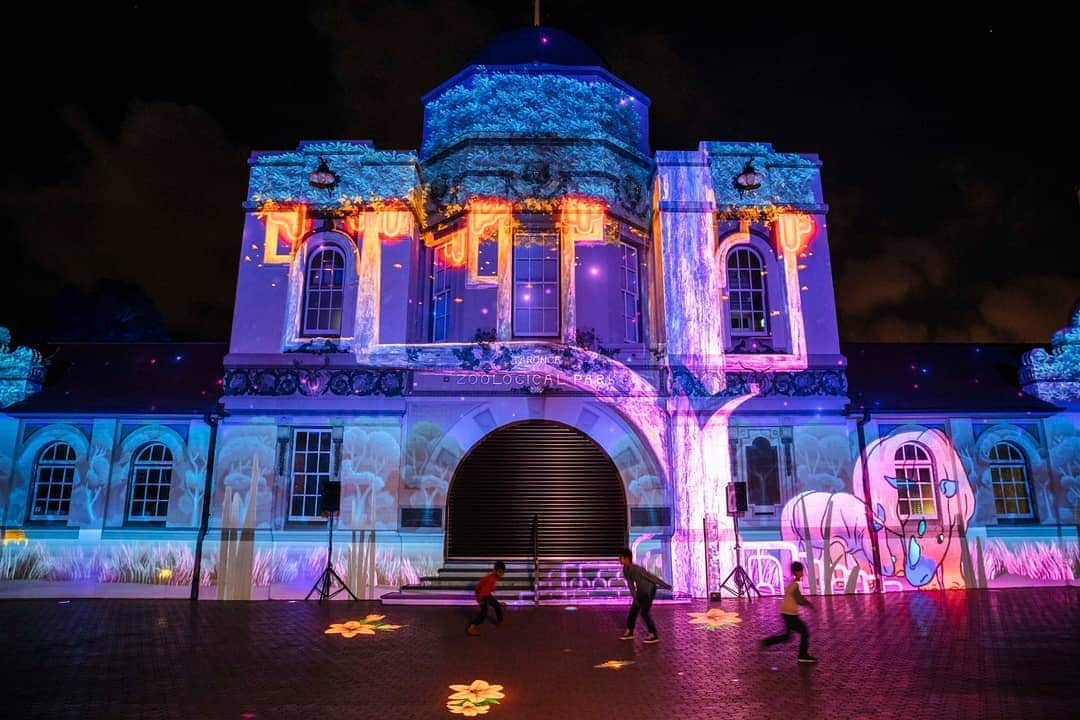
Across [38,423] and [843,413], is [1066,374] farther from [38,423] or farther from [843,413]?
[38,423]

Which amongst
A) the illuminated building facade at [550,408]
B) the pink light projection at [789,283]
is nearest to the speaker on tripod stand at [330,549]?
the illuminated building facade at [550,408]

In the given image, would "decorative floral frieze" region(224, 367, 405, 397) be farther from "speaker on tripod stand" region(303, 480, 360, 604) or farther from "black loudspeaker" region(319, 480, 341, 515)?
"black loudspeaker" region(319, 480, 341, 515)

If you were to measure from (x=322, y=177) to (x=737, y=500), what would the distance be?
12728 mm

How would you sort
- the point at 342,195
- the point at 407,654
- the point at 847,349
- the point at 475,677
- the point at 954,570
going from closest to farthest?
the point at 475,677, the point at 407,654, the point at 954,570, the point at 342,195, the point at 847,349

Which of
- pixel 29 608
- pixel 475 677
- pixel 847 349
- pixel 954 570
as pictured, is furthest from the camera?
pixel 847 349

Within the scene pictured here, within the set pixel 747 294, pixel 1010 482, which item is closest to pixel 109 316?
pixel 747 294

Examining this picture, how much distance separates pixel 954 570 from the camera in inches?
606

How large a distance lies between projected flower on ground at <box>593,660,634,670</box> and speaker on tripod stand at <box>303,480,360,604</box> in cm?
754

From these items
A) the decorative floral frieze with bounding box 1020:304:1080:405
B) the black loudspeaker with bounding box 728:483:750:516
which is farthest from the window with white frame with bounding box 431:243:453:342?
the decorative floral frieze with bounding box 1020:304:1080:405

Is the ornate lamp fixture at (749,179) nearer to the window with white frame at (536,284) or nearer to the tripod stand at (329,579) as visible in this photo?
the window with white frame at (536,284)

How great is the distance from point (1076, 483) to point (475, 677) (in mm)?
16742

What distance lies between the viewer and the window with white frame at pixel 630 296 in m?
→ 16.6

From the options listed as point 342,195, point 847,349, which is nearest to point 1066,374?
point 847,349

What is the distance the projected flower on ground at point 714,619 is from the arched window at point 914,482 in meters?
6.34
